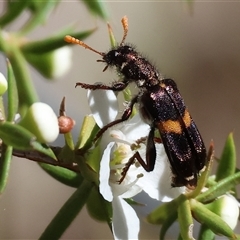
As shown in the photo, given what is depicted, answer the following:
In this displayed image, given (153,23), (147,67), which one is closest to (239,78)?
(153,23)

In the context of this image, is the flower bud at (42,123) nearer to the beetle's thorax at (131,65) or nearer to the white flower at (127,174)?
the white flower at (127,174)

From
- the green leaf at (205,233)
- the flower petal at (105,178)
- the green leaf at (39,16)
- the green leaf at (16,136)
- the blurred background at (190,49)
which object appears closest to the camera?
the green leaf at (16,136)

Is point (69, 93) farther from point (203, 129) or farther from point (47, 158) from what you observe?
point (47, 158)

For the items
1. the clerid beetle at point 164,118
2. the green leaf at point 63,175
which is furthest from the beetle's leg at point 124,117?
the green leaf at point 63,175

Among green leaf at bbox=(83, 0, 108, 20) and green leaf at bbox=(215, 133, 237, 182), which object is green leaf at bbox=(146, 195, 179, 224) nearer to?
green leaf at bbox=(215, 133, 237, 182)

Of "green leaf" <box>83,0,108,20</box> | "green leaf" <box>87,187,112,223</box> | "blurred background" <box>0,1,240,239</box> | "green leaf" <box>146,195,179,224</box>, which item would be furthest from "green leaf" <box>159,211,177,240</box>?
"blurred background" <box>0,1,240,239</box>

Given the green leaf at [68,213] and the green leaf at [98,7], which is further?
the green leaf at [98,7]

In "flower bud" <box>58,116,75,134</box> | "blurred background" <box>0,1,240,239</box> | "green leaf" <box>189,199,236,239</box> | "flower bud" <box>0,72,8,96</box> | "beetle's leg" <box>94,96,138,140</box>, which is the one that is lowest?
"blurred background" <box>0,1,240,239</box>
